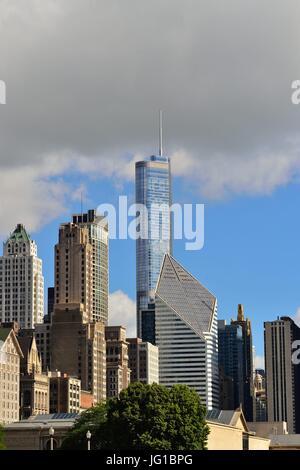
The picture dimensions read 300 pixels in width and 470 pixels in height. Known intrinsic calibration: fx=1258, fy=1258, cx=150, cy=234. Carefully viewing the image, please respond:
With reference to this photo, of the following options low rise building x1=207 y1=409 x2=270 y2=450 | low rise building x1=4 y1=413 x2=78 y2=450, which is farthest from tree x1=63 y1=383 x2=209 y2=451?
low rise building x1=4 y1=413 x2=78 y2=450

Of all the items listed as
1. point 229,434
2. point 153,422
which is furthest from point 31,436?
point 153,422

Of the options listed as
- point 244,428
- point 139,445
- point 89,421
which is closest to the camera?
point 139,445

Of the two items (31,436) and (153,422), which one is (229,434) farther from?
(153,422)

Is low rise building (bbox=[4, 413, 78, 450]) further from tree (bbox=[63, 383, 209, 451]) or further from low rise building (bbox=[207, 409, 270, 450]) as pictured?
tree (bbox=[63, 383, 209, 451])

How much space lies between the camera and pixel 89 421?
148m

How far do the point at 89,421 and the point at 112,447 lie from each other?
16563 mm

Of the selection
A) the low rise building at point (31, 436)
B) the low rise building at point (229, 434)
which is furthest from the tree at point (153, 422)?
the low rise building at point (31, 436)

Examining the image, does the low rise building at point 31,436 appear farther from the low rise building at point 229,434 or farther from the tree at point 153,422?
the tree at point 153,422

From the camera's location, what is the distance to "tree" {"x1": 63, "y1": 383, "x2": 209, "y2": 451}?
131625 millimetres

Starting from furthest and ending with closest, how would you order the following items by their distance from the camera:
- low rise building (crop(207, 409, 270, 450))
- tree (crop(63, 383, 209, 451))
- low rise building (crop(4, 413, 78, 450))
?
low rise building (crop(4, 413, 78, 450)) < low rise building (crop(207, 409, 270, 450)) < tree (crop(63, 383, 209, 451))

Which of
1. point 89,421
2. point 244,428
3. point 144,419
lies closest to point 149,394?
point 144,419
